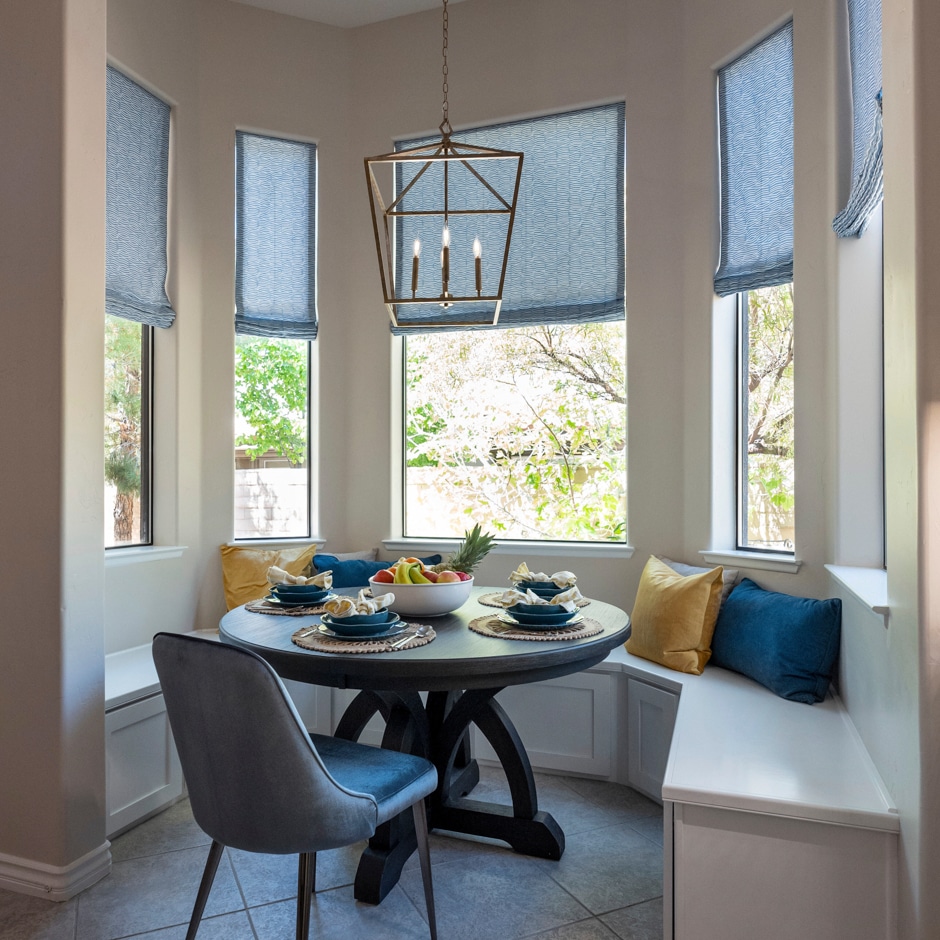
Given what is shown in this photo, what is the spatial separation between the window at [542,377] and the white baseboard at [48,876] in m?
2.13

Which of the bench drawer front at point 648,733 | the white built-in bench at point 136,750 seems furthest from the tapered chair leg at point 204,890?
the bench drawer front at point 648,733

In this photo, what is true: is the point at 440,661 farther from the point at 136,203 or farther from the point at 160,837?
the point at 136,203

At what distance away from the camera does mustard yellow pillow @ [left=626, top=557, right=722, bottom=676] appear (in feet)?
9.88

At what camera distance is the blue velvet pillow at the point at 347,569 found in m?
3.65

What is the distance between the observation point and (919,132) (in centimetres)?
160

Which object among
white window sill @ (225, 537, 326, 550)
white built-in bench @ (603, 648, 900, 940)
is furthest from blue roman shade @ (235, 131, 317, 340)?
white built-in bench @ (603, 648, 900, 940)

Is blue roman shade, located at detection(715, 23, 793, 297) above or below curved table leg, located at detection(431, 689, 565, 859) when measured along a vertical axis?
above

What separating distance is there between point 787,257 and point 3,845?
340cm

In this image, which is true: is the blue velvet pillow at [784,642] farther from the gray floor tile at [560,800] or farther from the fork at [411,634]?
the fork at [411,634]

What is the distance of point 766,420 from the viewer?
3338mm

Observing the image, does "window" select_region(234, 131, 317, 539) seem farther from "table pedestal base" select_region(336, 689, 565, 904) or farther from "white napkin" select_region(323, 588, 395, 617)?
"white napkin" select_region(323, 588, 395, 617)

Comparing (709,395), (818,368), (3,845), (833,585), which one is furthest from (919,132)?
(3,845)

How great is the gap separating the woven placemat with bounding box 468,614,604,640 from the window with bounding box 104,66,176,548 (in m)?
1.95

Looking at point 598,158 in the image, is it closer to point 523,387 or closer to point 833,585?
point 523,387
